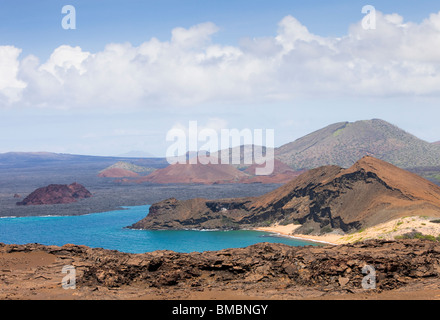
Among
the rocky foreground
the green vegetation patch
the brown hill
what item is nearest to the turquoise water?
the brown hill

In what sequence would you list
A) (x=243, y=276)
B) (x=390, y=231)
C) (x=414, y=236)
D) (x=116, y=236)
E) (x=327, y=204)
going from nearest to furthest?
(x=243, y=276) < (x=414, y=236) < (x=390, y=231) < (x=116, y=236) < (x=327, y=204)

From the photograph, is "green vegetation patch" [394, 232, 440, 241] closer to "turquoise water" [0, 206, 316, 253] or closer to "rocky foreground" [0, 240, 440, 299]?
"turquoise water" [0, 206, 316, 253]

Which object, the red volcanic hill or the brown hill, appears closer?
the brown hill

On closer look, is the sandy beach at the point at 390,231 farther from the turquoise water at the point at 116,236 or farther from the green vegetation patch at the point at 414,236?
the turquoise water at the point at 116,236

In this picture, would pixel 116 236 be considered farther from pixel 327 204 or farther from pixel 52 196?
pixel 52 196

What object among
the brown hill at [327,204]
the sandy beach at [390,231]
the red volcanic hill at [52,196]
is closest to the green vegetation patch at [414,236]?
the sandy beach at [390,231]

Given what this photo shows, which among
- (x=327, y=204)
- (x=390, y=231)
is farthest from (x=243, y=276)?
(x=327, y=204)
